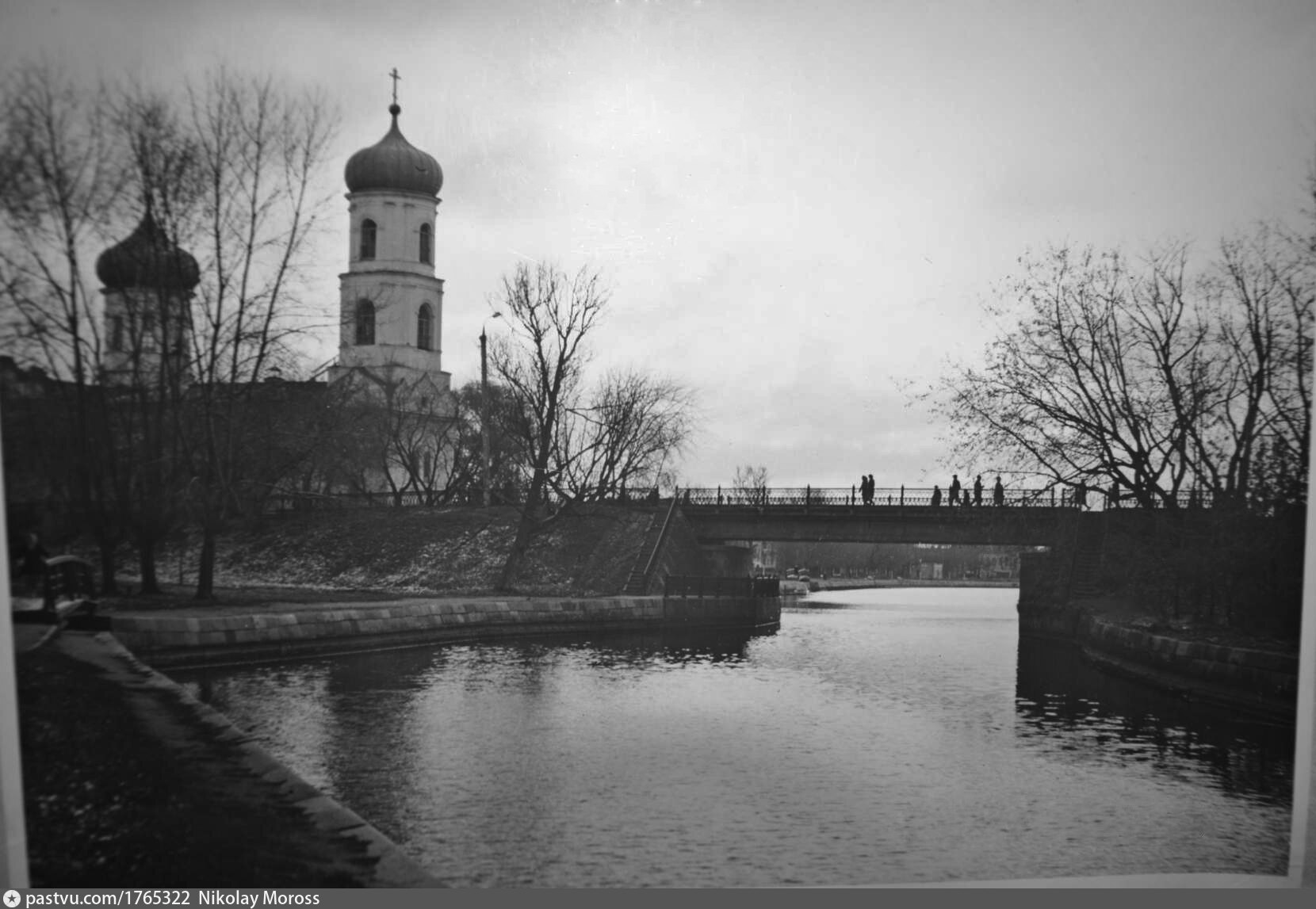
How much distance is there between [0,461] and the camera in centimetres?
536

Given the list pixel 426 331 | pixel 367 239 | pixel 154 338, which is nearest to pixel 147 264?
pixel 154 338

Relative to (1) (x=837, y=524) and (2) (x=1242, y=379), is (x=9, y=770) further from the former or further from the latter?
(1) (x=837, y=524)

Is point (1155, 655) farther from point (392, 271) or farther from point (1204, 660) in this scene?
point (392, 271)

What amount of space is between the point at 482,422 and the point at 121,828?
681cm

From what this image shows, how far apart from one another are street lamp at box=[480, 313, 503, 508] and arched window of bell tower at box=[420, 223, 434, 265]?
1.65 meters

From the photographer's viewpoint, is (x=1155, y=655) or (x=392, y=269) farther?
(x=1155, y=655)

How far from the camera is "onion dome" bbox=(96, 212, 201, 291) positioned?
6.32 metres

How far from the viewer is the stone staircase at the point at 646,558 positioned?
1686cm

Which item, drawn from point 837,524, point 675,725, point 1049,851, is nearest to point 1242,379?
point 1049,851

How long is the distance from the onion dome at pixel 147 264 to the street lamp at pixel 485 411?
3255 mm

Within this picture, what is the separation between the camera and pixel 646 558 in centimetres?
1780

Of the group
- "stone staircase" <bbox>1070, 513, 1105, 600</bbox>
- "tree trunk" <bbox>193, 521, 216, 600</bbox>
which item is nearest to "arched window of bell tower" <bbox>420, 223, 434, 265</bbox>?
"tree trunk" <bbox>193, 521, 216, 600</bbox>

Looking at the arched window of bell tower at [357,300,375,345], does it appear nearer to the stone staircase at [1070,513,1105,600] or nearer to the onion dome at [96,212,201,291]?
the onion dome at [96,212,201,291]

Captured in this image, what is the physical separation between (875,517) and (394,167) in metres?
18.2
